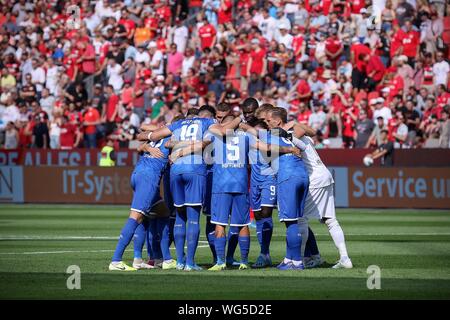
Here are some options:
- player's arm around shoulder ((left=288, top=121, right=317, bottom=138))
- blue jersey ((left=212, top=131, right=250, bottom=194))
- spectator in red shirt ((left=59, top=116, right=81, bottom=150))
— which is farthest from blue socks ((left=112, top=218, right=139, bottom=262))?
spectator in red shirt ((left=59, top=116, right=81, bottom=150))

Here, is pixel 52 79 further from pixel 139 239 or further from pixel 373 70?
pixel 139 239

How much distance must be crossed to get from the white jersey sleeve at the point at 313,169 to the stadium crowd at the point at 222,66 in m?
11.3

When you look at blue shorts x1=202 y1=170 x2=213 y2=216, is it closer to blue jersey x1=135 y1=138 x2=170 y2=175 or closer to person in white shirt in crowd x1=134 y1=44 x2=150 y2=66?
blue jersey x1=135 y1=138 x2=170 y2=175

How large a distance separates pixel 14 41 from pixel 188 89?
30.8ft

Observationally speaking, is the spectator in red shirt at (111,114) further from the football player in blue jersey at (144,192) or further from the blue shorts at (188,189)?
the blue shorts at (188,189)

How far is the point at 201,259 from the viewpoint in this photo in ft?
52.5

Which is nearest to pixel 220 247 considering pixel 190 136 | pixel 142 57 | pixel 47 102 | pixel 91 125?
pixel 190 136

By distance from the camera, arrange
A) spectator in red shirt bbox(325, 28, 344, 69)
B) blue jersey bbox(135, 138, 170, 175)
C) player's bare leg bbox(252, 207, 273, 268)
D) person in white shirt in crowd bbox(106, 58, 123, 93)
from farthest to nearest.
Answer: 1. person in white shirt in crowd bbox(106, 58, 123, 93)
2. spectator in red shirt bbox(325, 28, 344, 69)
3. player's bare leg bbox(252, 207, 273, 268)
4. blue jersey bbox(135, 138, 170, 175)

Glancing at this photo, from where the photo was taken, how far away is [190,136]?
14.2 m

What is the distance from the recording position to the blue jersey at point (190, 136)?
1408cm

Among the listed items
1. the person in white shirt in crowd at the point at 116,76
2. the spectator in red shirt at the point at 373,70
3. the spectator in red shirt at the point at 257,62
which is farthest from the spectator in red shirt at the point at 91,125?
the spectator in red shirt at the point at 373,70

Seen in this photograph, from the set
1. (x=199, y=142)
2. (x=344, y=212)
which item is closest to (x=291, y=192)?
(x=199, y=142)

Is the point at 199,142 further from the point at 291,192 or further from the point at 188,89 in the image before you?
the point at 188,89

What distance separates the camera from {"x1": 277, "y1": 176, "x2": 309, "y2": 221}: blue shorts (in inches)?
546
